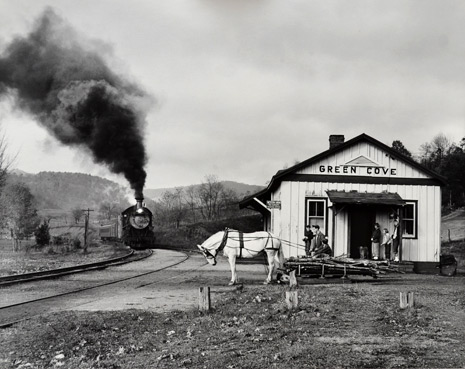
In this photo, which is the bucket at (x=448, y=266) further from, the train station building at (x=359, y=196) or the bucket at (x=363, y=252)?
the bucket at (x=363, y=252)

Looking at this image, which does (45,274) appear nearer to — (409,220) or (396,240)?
(396,240)

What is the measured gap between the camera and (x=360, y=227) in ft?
69.8

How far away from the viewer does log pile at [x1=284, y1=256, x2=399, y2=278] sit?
1636 centimetres

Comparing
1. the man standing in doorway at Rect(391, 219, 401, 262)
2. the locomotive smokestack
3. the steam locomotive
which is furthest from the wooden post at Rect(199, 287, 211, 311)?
the locomotive smokestack

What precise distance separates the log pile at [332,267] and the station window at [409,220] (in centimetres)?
509

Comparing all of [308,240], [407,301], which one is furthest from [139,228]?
[407,301]

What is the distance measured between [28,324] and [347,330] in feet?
19.1

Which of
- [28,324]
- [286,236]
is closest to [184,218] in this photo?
[286,236]

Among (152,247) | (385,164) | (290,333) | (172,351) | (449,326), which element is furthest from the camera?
(152,247)

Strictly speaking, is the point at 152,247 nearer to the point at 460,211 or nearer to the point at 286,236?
the point at 286,236

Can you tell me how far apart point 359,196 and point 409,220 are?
97.7 inches

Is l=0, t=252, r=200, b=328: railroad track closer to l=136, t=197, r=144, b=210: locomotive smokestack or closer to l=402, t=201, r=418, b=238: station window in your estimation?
l=402, t=201, r=418, b=238: station window

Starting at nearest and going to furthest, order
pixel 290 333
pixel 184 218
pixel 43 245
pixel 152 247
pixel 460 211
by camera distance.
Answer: pixel 290 333
pixel 152 247
pixel 43 245
pixel 460 211
pixel 184 218

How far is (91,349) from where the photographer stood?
27.5 feet
